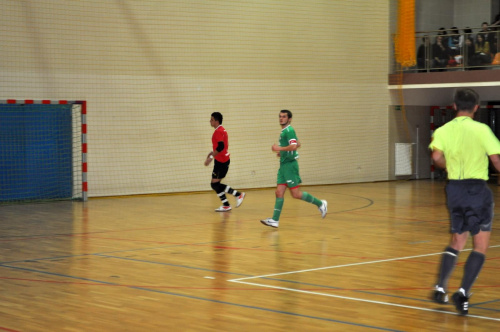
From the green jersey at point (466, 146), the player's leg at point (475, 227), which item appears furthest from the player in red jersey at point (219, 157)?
the player's leg at point (475, 227)

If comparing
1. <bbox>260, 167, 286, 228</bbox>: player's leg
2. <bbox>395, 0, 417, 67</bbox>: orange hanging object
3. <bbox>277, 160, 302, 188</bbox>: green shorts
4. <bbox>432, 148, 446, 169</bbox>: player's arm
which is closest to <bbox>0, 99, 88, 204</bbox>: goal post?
<bbox>260, 167, 286, 228</bbox>: player's leg

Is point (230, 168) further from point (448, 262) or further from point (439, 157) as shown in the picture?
point (439, 157)

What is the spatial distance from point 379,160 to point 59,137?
1111cm

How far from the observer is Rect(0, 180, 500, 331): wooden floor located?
19.6 feet

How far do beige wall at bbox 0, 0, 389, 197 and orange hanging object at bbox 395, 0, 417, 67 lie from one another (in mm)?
608

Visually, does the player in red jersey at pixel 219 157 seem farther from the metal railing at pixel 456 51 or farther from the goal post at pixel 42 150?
the metal railing at pixel 456 51

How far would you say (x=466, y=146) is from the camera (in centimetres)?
608

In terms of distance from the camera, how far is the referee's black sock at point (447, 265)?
6.28 metres

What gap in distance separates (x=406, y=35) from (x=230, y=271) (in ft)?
55.4

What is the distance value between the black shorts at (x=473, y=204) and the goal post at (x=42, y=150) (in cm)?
1222

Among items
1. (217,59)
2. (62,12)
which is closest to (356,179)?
(217,59)

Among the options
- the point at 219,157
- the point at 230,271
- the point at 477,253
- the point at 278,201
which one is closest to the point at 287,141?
the point at 278,201

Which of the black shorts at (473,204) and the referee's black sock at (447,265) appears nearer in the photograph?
the black shorts at (473,204)

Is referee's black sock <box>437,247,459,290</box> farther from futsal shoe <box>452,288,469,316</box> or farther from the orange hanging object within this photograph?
the orange hanging object
